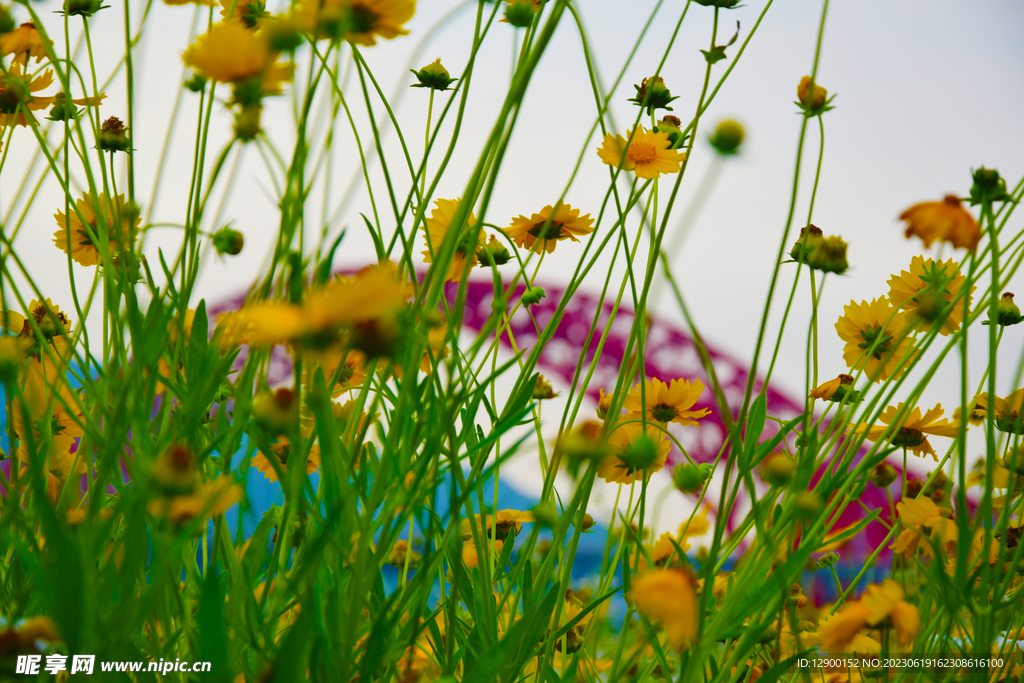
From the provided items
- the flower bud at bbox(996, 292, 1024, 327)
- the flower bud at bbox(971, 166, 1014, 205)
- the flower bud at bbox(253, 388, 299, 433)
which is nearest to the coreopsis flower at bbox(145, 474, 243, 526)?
the flower bud at bbox(253, 388, 299, 433)

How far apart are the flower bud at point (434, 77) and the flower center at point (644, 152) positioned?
0.43 feet

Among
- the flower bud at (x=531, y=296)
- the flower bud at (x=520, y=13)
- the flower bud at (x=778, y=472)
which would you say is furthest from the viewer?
the flower bud at (x=531, y=296)

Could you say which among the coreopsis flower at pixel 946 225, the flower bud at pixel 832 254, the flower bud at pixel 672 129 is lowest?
the coreopsis flower at pixel 946 225

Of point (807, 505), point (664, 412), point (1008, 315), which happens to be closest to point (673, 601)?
point (807, 505)

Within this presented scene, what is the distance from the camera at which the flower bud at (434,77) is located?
468 mm

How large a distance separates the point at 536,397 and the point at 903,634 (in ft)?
0.96

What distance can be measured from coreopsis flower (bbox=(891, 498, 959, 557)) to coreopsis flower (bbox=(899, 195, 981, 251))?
0.12 m

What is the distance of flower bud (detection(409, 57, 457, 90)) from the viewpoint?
18.4 inches

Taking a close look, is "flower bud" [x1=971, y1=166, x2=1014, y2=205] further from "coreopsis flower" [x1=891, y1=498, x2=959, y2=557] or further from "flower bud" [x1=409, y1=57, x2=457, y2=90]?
"flower bud" [x1=409, y1=57, x2=457, y2=90]

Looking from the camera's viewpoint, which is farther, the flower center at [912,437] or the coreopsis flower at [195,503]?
the flower center at [912,437]

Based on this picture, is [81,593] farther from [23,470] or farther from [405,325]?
[23,470]

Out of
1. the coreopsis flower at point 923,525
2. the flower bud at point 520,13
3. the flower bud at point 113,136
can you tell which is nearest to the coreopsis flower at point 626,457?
the coreopsis flower at point 923,525

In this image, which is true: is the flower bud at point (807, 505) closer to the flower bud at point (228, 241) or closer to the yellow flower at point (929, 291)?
the yellow flower at point (929, 291)

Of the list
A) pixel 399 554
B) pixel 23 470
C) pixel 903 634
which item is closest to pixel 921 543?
pixel 903 634
